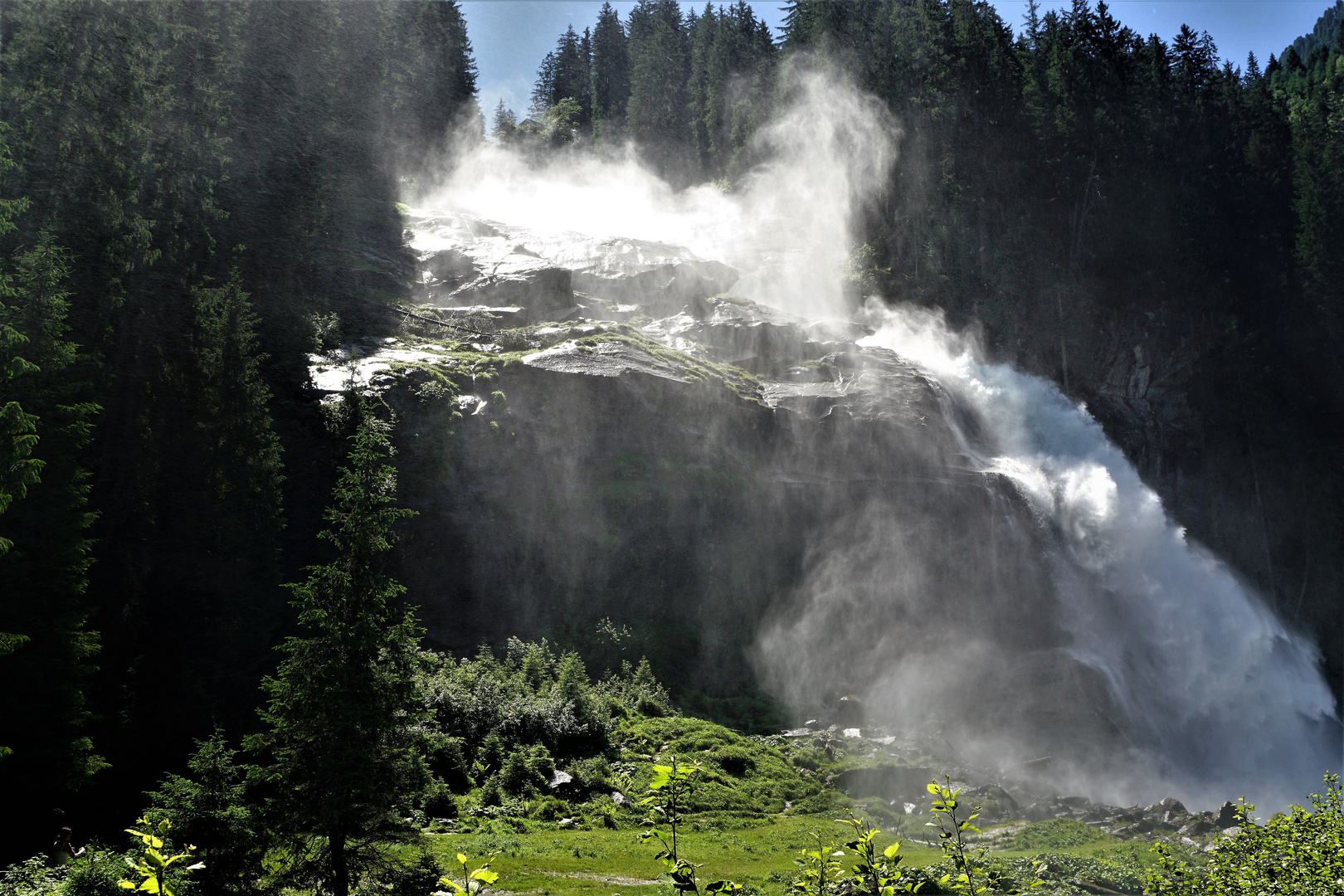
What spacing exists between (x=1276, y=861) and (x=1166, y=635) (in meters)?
31.6

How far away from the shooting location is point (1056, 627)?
33344 mm

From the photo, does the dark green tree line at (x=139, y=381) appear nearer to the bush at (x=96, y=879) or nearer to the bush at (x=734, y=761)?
the bush at (x=96, y=879)

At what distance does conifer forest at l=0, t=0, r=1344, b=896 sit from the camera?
1434 centimetres

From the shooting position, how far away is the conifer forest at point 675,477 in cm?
1434

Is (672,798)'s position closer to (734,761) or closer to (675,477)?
(734,761)

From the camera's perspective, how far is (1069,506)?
36.6 m

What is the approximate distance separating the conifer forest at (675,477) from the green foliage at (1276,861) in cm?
7

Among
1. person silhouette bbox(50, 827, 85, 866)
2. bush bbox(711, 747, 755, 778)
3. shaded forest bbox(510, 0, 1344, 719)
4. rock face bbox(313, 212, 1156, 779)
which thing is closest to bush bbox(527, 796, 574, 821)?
bush bbox(711, 747, 755, 778)

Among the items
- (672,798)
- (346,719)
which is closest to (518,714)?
(346,719)

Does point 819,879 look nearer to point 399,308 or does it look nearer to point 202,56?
point 399,308

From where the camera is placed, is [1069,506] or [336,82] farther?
[336,82]

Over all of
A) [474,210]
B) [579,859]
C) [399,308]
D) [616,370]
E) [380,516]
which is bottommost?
[579,859]

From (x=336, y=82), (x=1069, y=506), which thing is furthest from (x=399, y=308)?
(x=1069, y=506)

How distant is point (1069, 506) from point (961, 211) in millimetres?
29786
